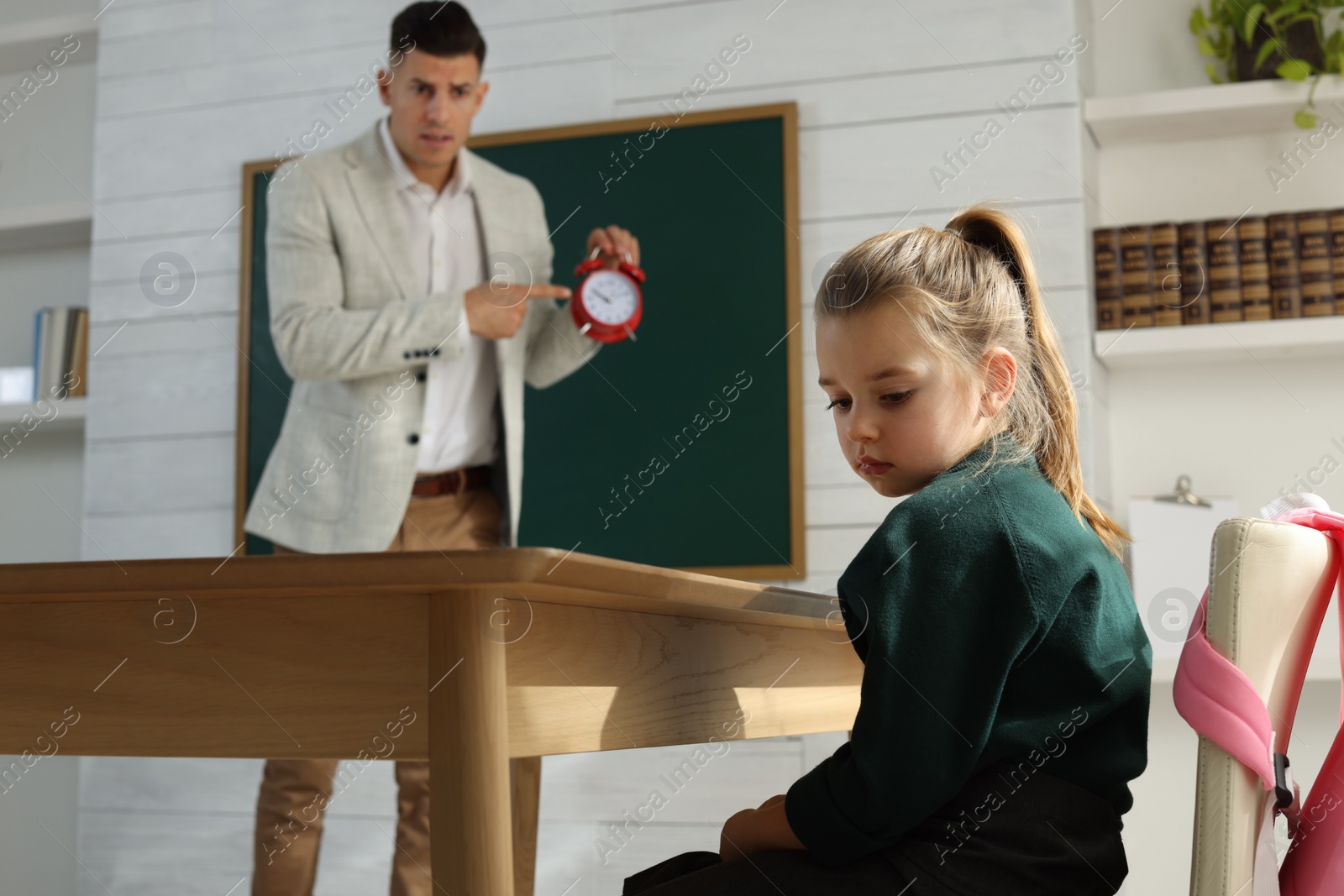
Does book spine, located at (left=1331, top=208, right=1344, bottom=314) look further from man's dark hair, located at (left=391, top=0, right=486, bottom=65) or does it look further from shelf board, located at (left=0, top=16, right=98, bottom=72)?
shelf board, located at (left=0, top=16, right=98, bottom=72)

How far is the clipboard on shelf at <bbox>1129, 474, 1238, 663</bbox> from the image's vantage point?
99.7 inches

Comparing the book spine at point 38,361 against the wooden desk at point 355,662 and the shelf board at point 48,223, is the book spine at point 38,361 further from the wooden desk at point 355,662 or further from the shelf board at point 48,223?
the wooden desk at point 355,662

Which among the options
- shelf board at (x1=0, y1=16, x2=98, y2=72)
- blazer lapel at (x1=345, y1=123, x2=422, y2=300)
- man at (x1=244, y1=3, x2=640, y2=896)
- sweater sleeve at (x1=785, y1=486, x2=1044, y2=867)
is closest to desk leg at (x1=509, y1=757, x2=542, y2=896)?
man at (x1=244, y1=3, x2=640, y2=896)

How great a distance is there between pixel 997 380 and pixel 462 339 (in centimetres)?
139

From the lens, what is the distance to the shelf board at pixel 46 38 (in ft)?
11.4

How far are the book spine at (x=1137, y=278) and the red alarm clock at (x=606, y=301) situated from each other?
3.48ft

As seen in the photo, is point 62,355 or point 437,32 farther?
point 62,355

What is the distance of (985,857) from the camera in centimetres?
90

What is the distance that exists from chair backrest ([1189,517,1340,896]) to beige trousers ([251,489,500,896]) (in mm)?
1385

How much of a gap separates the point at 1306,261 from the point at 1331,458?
435 mm

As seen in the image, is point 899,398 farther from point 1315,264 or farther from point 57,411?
point 57,411

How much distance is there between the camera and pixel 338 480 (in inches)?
95.3

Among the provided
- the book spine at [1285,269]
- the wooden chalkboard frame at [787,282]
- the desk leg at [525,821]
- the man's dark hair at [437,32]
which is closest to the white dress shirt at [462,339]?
the man's dark hair at [437,32]

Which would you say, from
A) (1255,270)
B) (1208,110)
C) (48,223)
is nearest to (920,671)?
(1255,270)
